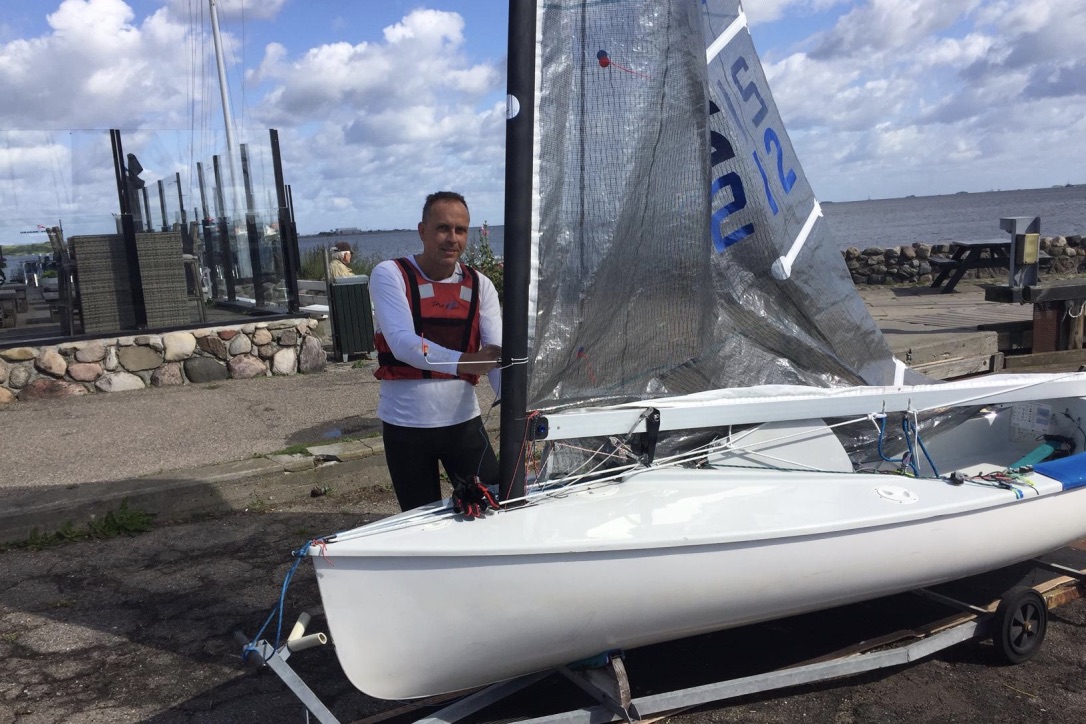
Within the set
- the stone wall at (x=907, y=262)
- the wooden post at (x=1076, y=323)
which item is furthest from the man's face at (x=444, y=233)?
the stone wall at (x=907, y=262)

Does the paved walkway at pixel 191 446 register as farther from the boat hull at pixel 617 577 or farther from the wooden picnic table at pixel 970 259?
the wooden picnic table at pixel 970 259

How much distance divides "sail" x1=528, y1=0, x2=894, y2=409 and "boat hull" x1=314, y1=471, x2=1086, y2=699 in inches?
20.1

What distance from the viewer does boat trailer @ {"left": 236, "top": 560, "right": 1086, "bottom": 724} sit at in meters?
2.62

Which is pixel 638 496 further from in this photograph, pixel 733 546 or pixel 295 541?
pixel 295 541

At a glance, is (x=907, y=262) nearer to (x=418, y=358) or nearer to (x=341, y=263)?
(x=341, y=263)

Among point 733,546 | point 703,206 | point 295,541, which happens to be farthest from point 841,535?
point 295,541

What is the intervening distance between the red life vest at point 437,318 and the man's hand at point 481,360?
0.30ft

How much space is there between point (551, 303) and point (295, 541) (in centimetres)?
264

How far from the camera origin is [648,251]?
10.7 ft

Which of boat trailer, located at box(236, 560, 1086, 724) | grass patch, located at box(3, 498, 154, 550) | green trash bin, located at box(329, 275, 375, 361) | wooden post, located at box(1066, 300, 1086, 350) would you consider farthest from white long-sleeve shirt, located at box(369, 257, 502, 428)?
wooden post, located at box(1066, 300, 1086, 350)

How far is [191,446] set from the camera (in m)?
6.23

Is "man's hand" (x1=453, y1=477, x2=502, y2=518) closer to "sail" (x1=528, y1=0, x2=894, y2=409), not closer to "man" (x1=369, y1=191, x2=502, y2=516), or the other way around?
"man" (x1=369, y1=191, x2=502, y2=516)

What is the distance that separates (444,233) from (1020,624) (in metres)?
2.67

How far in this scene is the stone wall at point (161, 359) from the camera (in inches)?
302
